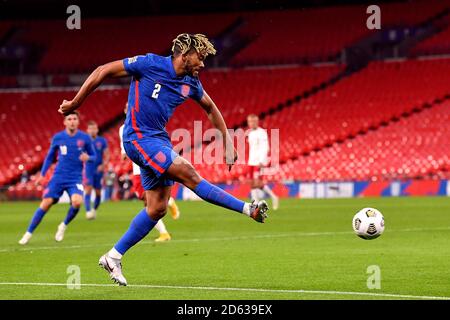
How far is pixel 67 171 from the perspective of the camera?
15641 millimetres

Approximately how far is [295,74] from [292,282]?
2839cm

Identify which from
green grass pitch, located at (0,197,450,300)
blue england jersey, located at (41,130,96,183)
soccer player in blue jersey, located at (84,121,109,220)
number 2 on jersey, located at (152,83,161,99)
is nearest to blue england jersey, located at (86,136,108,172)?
soccer player in blue jersey, located at (84,121,109,220)

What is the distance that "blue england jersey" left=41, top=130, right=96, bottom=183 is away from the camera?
1561cm

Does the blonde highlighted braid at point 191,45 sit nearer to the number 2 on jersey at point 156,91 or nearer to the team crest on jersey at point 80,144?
the number 2 on jersey at point 156,91

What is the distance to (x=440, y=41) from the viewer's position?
35.4 metres

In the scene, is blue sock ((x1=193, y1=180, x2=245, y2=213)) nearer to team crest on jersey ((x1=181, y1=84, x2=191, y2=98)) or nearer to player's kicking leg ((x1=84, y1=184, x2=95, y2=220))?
team crest on jersey ((x1=181, y1=84, x2=191, y2=98))

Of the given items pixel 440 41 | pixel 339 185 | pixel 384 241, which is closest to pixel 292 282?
pixel 384 241

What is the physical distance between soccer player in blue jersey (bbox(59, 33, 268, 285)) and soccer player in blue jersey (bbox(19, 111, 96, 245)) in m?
6.13

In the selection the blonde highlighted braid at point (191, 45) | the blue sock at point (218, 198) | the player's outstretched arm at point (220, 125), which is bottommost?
the blue sock at point (218, 198)

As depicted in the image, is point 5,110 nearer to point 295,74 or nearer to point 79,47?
point 79,47

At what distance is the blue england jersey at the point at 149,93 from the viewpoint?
359 inches

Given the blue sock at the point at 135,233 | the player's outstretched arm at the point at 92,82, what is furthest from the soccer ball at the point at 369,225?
the player's outstretched arm at the point at 92,82

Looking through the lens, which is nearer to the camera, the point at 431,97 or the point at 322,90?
the point at 431,97

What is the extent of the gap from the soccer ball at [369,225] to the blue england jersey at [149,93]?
2.56 m
